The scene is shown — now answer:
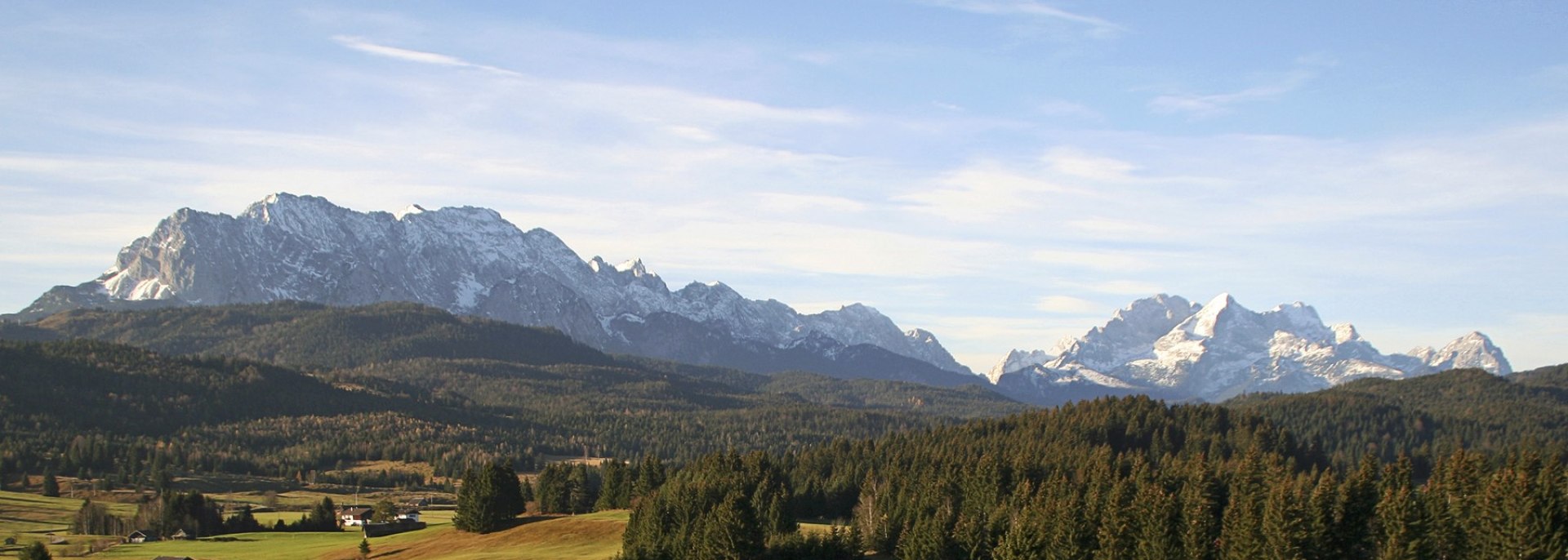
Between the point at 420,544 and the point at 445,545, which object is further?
the point at 420,544

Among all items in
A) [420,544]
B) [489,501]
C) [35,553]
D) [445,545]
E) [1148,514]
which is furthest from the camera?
[489,501]

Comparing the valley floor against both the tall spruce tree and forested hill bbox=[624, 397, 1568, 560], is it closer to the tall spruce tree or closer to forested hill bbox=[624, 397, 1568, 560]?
the tall spruce tree

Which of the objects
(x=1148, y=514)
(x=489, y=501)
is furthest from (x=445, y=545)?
(x=1148, y=514)

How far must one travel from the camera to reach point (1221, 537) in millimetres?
118750

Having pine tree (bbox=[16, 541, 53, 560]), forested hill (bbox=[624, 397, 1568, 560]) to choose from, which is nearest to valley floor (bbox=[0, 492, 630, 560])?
forested hill (bbox=[624, 397, 1568, 560])

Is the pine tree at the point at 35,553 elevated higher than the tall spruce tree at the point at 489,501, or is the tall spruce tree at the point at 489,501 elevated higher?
the tall spruce tree at the point at 489,501

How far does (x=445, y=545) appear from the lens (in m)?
154

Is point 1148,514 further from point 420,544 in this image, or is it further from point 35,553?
point 35,553

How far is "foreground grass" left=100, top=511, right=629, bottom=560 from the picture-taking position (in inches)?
5625

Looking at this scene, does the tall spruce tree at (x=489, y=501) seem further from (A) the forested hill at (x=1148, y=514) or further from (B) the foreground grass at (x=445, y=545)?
(A) the forested hill at (x=1148, y=514)

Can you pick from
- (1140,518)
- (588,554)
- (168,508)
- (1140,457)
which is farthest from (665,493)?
(168,508)

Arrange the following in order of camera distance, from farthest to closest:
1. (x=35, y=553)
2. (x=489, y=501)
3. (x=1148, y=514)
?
(x=489, y=501), (x=35, y=553), (x=1148, y=514)

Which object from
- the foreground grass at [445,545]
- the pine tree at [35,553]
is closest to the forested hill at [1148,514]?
the foreground grass at [445,545]

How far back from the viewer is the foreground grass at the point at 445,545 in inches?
5625
